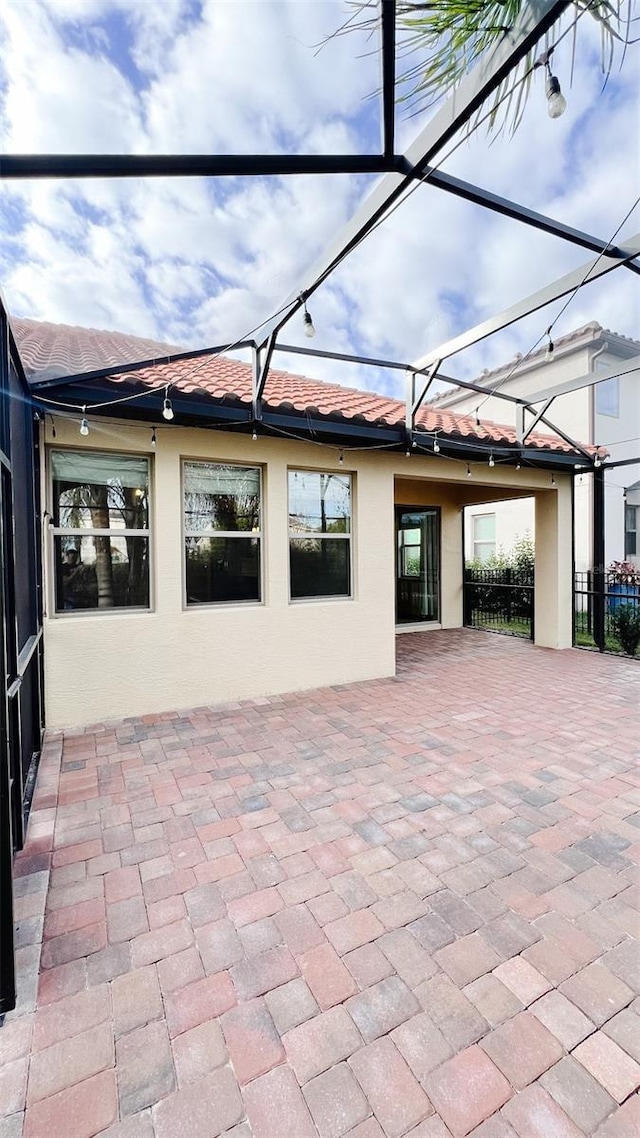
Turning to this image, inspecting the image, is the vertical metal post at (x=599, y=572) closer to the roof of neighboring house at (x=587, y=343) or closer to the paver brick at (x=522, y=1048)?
the roof of neighboring house at (x=587, y=343)

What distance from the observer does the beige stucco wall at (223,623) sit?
4.67 meters

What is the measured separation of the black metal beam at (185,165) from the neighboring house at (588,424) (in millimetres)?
10853

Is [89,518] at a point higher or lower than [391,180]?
lower

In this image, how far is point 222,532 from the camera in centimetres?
538

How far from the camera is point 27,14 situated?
1983mm

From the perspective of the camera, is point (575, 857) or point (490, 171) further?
point (490, 171)

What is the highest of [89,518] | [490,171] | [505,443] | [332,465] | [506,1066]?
[490,171]

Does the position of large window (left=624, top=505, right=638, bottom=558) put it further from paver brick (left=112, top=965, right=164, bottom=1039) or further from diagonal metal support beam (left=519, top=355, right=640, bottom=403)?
paver brick (left=112, top=965, right=164, bottom=1039)

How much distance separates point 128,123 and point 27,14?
0.50 metres

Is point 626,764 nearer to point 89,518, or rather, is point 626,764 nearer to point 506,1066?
point 506,1066

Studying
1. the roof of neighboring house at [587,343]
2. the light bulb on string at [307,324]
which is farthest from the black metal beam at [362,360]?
the roof of neighboring house at [587,343]

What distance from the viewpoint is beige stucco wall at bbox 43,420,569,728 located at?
467 cm

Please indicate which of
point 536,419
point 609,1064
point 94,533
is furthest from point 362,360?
point 609,1064

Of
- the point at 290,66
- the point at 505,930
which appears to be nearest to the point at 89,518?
the point at 290,66
